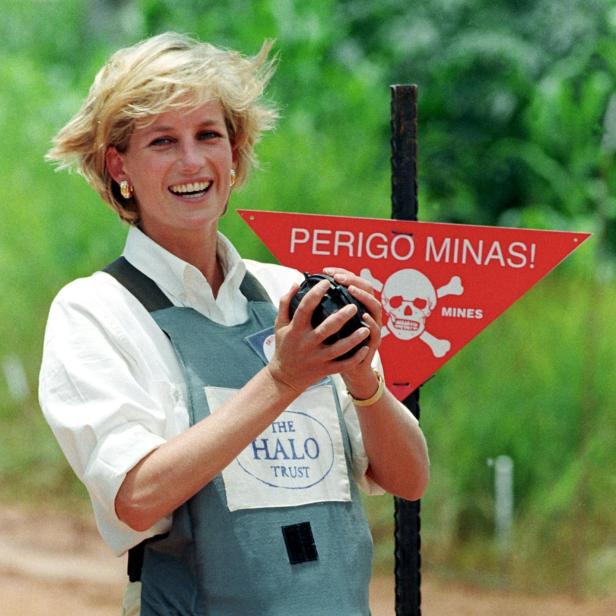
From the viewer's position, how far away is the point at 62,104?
8156 mm

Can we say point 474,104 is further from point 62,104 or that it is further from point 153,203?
point 153,203

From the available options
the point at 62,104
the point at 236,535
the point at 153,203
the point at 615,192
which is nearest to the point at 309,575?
the point at 236,535

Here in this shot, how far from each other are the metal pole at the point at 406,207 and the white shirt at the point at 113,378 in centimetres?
50

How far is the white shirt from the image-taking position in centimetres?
178

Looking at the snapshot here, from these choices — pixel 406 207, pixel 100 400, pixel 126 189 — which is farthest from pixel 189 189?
pixel 406 207

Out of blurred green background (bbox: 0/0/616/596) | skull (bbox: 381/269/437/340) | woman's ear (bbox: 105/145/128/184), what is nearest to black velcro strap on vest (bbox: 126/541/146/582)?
woman's ear (bbox: 105/145/128/184)

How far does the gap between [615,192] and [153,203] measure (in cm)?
470

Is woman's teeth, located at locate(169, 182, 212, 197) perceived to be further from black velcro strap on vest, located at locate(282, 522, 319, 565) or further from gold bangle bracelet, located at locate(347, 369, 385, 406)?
black velcro strap on vest, located at locate(282, 522, 319, 565)

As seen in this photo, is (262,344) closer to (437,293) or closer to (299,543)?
(299,543)

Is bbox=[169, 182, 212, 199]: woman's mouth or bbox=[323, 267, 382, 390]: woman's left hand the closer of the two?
bbox=[323, 267, 382, 390]: woman's left hand

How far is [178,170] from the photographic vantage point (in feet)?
6.51

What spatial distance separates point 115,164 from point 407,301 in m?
0.62

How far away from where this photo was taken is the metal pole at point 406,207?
2348 mm

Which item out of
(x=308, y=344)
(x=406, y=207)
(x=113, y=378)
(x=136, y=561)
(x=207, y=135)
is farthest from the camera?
(x=406, y=207)
